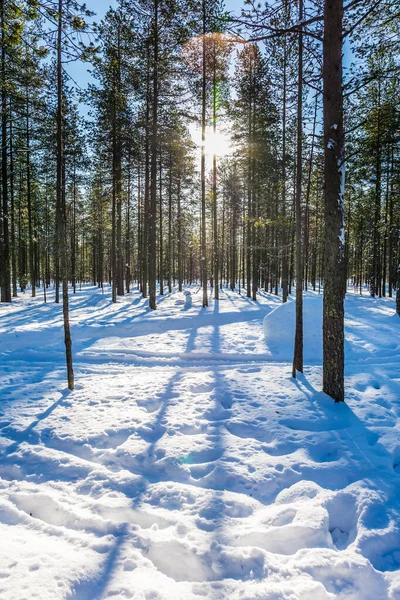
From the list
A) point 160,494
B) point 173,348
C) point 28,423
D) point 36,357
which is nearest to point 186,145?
point 173,348

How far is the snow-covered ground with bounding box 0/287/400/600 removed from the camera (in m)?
2.39

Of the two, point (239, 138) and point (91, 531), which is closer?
point (91, 531)

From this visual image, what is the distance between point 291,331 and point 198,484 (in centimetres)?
744

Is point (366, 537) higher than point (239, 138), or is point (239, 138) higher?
point (239, 138)

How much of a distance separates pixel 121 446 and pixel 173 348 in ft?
17.6

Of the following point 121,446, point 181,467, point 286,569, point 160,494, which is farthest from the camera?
point 121,446

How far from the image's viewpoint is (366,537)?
2746 mm

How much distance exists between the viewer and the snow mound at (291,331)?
8914 millimetres

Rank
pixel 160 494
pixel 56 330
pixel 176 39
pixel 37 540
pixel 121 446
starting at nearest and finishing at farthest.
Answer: pixel 37 540 → pixel 160 494 → pixel 121 446 → pixel 56 330 → pixel 176 39

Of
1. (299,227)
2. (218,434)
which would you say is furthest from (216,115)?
(218,434)

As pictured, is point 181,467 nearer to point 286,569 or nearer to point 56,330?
point 286,569

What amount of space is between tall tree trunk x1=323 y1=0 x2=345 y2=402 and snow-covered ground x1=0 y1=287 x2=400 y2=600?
1.08 m

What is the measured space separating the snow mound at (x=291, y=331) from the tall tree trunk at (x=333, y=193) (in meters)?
3.08

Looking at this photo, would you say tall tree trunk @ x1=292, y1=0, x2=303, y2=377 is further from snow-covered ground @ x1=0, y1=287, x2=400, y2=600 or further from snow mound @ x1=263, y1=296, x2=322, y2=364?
snow mound @ x1=263, y1=296, x2=322, y2=364
